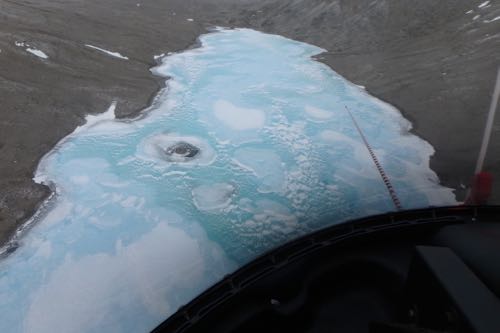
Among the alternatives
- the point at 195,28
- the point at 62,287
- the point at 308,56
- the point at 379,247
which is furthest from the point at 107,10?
the point at 379,247

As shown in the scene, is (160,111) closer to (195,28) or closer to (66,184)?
(66,184)

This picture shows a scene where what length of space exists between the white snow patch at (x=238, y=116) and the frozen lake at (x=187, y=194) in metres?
0.08

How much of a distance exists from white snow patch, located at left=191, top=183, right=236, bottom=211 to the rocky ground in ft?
13.8

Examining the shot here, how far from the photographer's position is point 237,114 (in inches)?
647

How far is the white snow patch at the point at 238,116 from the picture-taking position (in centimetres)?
1541

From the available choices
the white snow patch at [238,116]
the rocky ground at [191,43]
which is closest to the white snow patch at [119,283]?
the rocky ground at [191,43]

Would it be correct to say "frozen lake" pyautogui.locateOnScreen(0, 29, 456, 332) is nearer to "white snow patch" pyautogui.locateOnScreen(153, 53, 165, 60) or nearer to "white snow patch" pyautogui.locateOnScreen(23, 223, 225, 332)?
"white snow patch" pyautogui.locateOnScreen(23, 223, 225, 332)

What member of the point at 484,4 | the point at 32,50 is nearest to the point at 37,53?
the point at 32,50

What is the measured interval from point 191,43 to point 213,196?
21.6 metres

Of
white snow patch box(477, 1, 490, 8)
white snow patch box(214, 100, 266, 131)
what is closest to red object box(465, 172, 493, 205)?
white snow patch box(214, 100, 266, 131)

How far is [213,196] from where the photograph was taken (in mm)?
11000

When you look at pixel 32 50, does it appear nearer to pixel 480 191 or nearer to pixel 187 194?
pixel 187 194

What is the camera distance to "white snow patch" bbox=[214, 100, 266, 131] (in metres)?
15.4

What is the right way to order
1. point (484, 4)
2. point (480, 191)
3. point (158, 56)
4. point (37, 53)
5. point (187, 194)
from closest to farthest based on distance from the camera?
point (480, 191) < point (187, 194) < point (37, 53) < point (158, 56) < point (484, 4)
